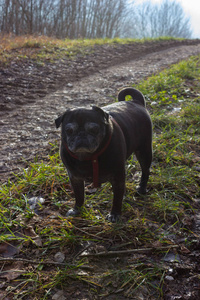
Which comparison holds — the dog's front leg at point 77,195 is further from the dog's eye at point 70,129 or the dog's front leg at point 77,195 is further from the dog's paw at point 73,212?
the dog's eye at point 70,129

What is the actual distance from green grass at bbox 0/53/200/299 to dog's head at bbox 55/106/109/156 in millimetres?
775

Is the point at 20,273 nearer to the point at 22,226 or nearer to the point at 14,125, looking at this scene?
the point at 22,226

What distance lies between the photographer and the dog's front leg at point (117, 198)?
92.4 inches

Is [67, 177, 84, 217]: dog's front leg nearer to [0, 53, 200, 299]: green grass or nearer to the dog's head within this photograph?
[0, 53, 200, 299]: green grass

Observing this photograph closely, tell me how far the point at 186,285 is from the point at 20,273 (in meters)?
1.19

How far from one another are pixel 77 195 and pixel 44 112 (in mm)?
2976

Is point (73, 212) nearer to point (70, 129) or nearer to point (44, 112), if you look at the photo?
point (70, 129)

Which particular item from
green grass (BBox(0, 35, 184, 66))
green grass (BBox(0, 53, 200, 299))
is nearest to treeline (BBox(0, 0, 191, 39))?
green grass (BBox(0, 35, 184, 66))

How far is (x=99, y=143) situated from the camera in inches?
82.9

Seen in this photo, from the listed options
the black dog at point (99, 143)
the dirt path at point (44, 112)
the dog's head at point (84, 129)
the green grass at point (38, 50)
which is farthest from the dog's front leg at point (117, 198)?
the green grass at point (38, 50)

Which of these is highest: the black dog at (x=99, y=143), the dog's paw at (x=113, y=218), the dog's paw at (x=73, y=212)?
the black dog at (x=99, y=143)

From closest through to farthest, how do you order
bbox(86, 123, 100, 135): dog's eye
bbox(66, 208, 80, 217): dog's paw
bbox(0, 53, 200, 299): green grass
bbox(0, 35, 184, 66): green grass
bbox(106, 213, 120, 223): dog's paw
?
bbox(0, 53, 200, 299): green grass < bbox(86, 123, 100, 135): dog's eye < bbox(106, 213, 120, 223): dog's paw < bbox(66, 208, 80, 217): dog's paw < bbox(0, 35, 184, 66): green grass

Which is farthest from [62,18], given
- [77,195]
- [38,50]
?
[77,195]

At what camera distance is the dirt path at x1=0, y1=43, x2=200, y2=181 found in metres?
3.75
